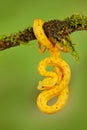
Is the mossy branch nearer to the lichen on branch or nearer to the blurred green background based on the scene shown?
the lichen on branch

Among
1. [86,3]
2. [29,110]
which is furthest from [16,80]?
[86,3]

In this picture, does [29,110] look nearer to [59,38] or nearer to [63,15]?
[63,15]

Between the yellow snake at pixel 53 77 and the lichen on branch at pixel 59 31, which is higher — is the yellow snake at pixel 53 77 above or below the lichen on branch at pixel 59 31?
below

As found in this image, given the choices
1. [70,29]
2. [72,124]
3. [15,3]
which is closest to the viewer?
[70,29]

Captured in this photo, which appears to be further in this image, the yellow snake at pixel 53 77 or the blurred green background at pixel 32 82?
the blurred green background at pixel 32 82

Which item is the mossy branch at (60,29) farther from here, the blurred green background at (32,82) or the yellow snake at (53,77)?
the blurred green background at (32,82)

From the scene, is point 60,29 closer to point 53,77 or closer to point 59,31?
point 59,31

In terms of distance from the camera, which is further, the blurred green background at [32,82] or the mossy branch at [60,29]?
the blurred green background at [32,82]

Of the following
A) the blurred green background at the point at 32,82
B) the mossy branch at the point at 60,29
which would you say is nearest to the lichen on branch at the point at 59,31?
the mossy branch at the point at 60,29
